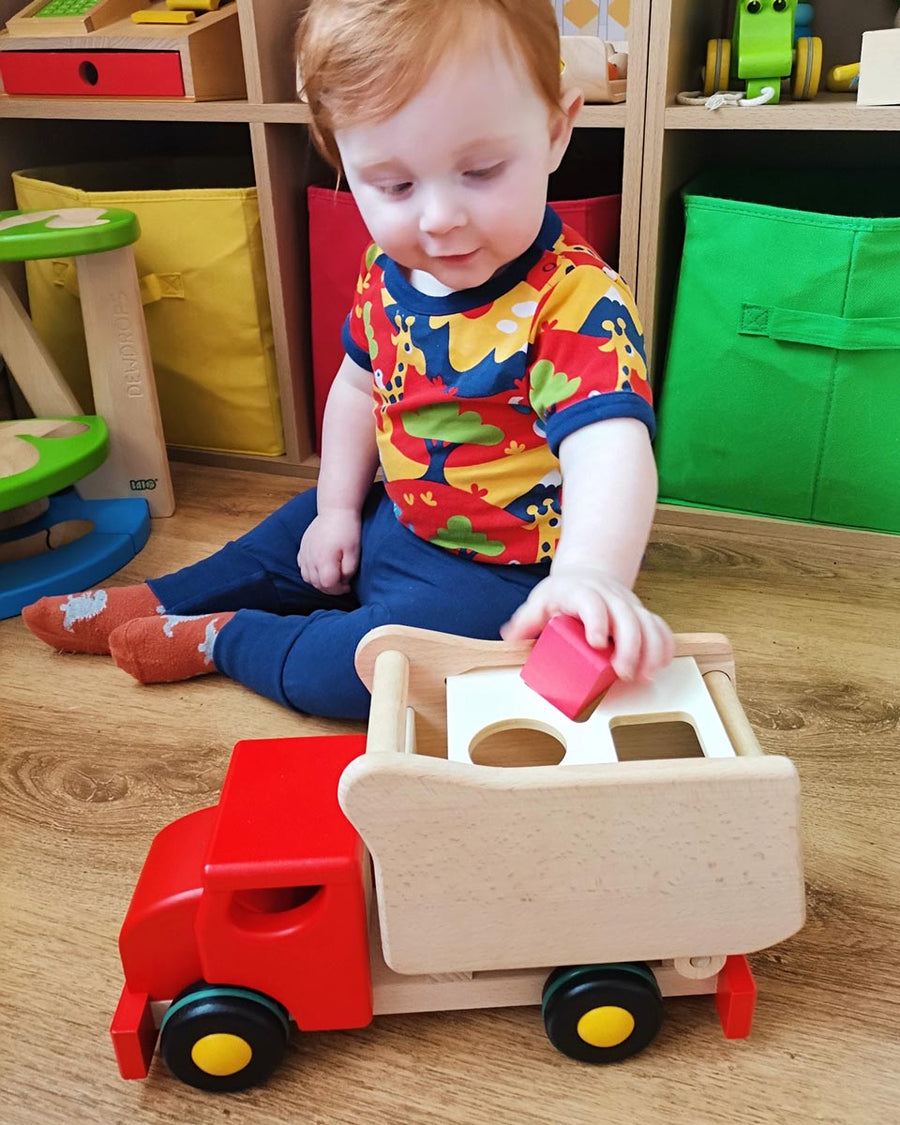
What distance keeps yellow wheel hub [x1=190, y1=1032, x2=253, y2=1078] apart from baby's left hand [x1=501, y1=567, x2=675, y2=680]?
29 centimetres

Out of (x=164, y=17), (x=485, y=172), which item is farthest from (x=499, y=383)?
(x=164, y=17)

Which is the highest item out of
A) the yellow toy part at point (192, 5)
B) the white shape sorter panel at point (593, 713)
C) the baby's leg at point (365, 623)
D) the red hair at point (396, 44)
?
the yellow toy part at point (192, 5)

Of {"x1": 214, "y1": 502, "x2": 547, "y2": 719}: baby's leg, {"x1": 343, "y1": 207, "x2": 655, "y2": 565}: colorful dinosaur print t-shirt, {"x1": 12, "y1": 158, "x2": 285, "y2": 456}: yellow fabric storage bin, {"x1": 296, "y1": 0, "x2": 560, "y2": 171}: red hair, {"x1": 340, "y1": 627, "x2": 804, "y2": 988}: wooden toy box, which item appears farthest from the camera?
{"x1": 12, "y1": 158, "x2": 285, "y2": 456}: yellow fabric storage bin

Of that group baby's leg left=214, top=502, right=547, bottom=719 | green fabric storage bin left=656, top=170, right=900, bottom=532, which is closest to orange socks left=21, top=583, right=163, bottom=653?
baby's leg left=214, top=502, right=547, bottom=719

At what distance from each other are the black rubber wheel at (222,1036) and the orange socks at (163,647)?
1.29 feet

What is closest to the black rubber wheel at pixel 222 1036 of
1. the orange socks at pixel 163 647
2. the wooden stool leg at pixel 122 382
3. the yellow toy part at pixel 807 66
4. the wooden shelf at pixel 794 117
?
the orange socks at pixel 163 647

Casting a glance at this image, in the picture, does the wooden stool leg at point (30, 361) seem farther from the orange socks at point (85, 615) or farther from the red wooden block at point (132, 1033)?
the red wooden block at point (132, 1033)

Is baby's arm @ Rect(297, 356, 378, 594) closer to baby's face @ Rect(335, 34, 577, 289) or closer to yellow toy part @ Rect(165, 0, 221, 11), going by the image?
baby's face @ Rect(335, 34, 577, 289)

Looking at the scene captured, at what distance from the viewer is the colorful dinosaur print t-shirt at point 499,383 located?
2.44 ft

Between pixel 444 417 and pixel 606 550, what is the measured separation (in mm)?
247

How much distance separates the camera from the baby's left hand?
0.56 m

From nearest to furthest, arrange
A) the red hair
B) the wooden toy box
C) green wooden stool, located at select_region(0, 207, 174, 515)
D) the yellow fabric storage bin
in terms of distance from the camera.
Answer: the wooden toy box, the red hair, green wooden stool, located at select_region(0, 207, 174, 515), the yellow fabric storage bin

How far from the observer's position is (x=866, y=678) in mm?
938

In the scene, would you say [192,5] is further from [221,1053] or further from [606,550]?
[221,1053]
